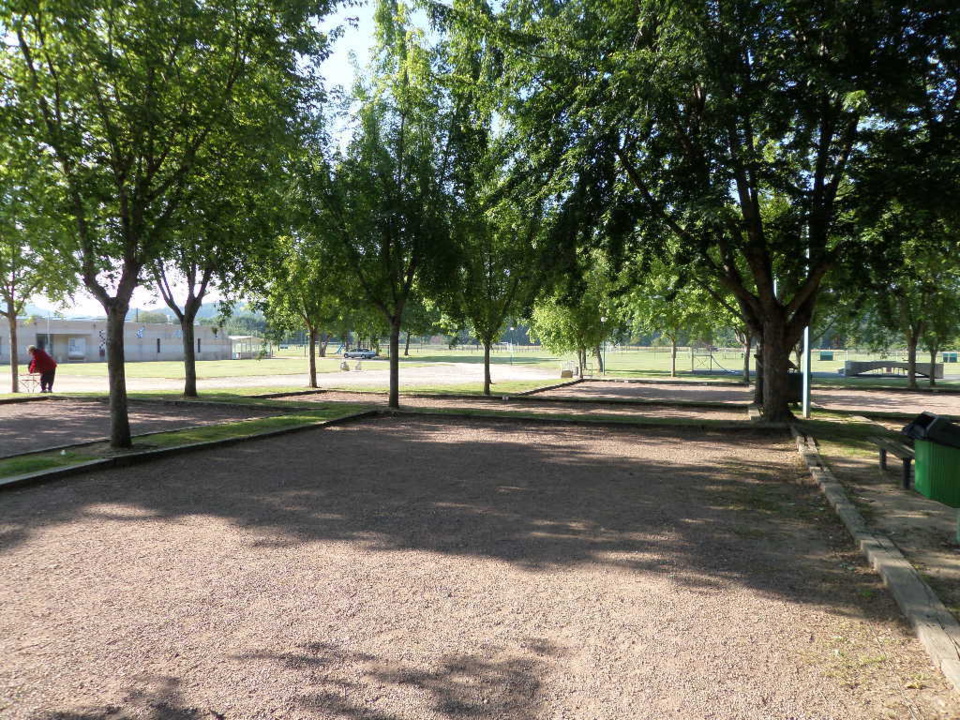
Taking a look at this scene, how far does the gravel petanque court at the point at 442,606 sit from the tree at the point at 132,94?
12.9 feet

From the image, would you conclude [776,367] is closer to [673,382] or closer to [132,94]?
[132,94]

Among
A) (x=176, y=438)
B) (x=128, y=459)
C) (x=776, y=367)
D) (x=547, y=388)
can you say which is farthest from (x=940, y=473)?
(x=547, y=388)

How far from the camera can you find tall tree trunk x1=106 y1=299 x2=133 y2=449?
367 inches

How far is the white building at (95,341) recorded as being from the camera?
5825 centimetres

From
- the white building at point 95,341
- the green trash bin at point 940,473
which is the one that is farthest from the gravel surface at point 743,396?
the white building at point 95,341

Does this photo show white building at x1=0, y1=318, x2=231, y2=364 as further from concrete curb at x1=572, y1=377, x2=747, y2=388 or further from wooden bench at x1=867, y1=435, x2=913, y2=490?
wooden bench at x1=867, y1=435, x2=913, y2=490

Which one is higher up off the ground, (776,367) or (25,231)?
(25,231)

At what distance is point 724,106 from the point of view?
9828 mm

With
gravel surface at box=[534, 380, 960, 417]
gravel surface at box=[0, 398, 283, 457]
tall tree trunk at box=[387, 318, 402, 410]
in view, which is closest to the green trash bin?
tall tree trunk at box=[387, 318, 402, 410]

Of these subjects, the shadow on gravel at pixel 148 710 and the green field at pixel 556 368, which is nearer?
the shadow on gravel at pixel 148 710

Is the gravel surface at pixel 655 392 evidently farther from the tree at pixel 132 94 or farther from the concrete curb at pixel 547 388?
the tree at pixel 132 94

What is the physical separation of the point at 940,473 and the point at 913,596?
2.87 metres

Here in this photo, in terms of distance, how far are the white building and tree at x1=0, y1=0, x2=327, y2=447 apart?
178 ft

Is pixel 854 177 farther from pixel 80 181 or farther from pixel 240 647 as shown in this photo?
pixel 80 181
